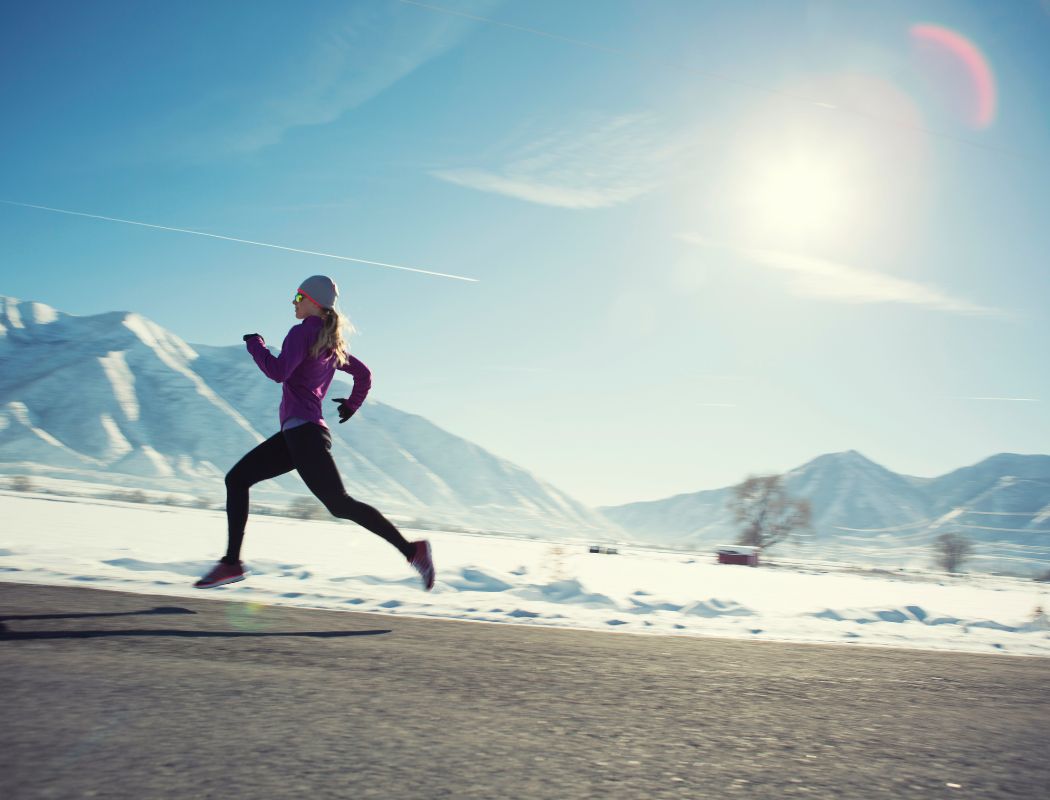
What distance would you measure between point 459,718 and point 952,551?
317 feet

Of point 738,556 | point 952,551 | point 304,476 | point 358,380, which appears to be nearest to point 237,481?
point 304,476

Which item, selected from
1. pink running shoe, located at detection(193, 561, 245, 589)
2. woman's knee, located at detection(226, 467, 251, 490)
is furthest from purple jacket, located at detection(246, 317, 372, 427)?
pink running shoe, located at detection(193, 561, 245, 589)

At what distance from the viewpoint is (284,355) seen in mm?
3992

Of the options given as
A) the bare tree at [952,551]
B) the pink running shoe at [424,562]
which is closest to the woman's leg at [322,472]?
the pink running shoe at [424,562]

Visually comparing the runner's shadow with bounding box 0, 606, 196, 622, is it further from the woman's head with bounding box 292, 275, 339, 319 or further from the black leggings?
the woman's head with bounding box 292, 275, 339, 319

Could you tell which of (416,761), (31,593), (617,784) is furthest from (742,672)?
(31,593)

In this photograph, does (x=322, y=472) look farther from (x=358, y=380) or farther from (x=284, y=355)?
(x=358, y=380)

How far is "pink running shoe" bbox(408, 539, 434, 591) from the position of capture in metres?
4.26

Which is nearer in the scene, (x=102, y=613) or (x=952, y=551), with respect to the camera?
(x=102, y=613)

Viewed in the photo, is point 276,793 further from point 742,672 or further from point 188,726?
point 742,672

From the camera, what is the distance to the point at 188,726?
1379 millimetres

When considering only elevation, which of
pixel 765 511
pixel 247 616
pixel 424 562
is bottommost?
pixel 247 616

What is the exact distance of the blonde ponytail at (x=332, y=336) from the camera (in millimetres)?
4043

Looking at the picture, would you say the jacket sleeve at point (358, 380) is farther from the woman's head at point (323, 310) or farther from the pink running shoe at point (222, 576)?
the pink running shoe at point (222, 576)
